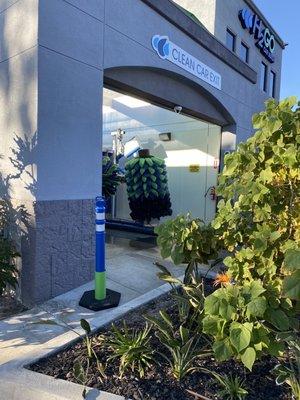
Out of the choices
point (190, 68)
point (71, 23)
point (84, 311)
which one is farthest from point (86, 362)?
point (190, 68)

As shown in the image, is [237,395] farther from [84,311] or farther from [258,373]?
[84,311]

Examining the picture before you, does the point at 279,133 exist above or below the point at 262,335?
above

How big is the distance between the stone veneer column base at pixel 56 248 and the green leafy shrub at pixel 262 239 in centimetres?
223

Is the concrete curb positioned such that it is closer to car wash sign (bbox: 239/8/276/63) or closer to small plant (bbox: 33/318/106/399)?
small plant (bbox: 33/318/106/399)

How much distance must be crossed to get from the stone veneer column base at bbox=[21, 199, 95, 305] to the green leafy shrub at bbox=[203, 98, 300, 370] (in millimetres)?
2233

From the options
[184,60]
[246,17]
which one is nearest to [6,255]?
[184,60]

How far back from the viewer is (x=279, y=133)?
2.13 meters

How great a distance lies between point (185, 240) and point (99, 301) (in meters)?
1.56

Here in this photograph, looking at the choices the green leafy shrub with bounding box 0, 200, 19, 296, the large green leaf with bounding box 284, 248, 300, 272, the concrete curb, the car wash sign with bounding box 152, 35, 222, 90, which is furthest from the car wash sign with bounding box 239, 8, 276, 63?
the concrete curb

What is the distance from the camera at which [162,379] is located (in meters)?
2.29

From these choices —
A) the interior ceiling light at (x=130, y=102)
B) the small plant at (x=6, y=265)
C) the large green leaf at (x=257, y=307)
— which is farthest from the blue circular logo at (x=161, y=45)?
the interior ceiling light at (x=130, y=102)

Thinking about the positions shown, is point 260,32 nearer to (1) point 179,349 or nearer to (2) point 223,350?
(1) point 179,349

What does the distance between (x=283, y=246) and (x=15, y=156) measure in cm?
344

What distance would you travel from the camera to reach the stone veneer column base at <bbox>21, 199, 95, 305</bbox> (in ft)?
12.6
